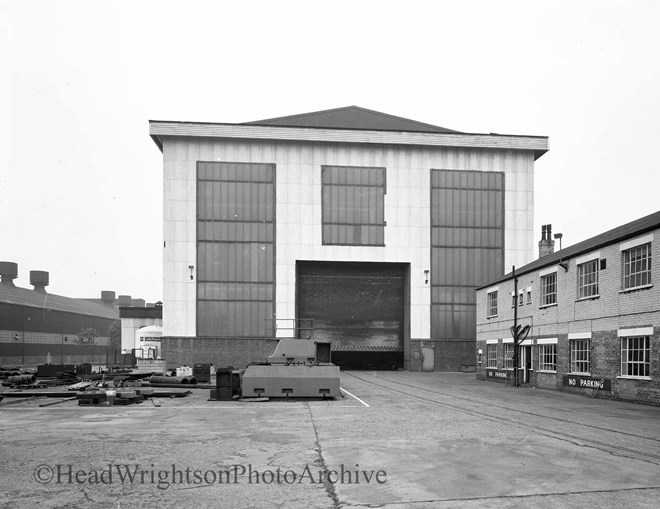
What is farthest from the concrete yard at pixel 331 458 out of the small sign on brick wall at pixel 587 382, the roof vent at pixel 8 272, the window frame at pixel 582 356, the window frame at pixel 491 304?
the roof vent at pixel 8 272

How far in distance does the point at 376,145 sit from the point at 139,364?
23.4 metres

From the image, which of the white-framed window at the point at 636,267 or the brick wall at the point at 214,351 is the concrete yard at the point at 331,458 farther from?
the brick wall at the point at 214,351

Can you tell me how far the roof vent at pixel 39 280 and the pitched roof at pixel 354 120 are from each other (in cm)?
6088

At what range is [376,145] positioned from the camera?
1864 inches

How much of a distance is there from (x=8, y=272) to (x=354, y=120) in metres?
59.5

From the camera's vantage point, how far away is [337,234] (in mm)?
46531

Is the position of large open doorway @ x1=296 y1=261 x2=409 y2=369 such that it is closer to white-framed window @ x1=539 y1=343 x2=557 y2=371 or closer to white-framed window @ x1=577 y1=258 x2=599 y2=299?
white-framed window @ x1=539 y1=343 x2=557 y2=371

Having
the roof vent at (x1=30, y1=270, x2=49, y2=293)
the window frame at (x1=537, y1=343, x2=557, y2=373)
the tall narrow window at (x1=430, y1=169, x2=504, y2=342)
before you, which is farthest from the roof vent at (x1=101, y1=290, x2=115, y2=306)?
the window frame at (x1=537, y1=343, x2=557, y2=373)

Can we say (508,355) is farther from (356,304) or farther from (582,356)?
(356,304)

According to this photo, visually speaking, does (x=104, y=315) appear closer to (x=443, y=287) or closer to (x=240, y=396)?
(x=443, y=287)

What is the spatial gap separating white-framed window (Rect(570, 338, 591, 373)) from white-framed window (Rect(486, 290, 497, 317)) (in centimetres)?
1123

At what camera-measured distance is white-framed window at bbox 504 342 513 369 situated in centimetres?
3394

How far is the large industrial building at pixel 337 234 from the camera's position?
45719 mm

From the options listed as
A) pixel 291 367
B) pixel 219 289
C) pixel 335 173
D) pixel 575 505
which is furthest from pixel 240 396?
pixel 335 173
